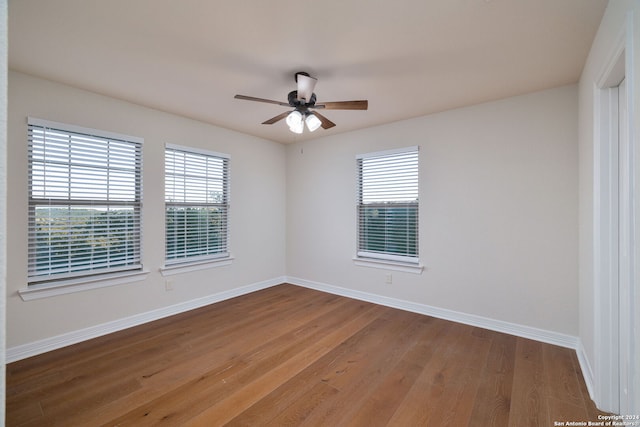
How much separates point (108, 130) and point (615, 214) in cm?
455

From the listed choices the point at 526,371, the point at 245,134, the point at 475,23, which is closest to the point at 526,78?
the point at 475,23

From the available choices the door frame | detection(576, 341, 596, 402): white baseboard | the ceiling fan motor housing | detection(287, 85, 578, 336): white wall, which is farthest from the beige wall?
the ceiling fan motor housing

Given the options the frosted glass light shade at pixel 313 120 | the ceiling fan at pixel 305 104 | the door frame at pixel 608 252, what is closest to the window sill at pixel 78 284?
the ceiling fan at pixel 305 104

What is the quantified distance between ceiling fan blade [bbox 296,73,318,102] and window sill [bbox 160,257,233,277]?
2687 mm

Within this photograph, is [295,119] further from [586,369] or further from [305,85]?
[586,369]

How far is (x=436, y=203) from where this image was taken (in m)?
3.53

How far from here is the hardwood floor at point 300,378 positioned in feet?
5.99

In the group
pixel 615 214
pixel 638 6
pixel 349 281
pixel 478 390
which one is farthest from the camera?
pixel 349 281

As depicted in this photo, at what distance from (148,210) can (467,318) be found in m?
4.08

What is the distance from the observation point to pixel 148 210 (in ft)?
11.1

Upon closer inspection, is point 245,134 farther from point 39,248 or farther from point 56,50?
point 39,248

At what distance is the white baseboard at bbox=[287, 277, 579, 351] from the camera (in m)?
2.77

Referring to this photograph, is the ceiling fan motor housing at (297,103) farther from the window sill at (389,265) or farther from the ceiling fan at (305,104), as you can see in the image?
the window sill at (389,265)

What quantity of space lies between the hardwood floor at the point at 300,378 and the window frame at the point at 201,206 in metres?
0.73
